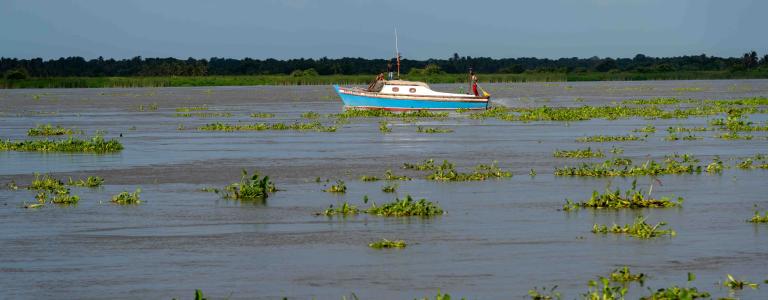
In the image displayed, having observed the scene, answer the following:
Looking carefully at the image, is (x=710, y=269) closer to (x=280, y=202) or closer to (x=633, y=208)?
(x=633, y=208)

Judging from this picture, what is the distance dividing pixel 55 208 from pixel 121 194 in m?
1.22

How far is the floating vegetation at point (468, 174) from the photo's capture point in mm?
25141

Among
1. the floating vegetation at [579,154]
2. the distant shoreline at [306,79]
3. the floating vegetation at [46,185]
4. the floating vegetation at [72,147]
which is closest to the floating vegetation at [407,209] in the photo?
the floating vegetation at [46,185]

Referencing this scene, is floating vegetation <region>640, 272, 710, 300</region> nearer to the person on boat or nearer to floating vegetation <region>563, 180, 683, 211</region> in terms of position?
floating vegetation <region>563, 180, 683, 211</region>

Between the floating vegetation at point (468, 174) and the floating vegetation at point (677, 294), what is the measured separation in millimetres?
11881

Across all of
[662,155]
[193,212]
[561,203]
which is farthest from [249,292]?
[662,155]

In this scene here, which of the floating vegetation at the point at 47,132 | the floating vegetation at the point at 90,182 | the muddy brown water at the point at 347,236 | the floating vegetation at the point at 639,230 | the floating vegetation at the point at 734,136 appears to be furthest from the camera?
the floating vegetation at the point at 47,132

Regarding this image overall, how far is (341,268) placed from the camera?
1530 cm

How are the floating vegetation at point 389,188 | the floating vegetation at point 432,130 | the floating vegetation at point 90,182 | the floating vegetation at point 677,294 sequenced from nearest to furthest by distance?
the floating vegetation at point 677,294 < the floating vegetation at point 389,188 < the floating vegetation at point 90,182 < the floating vegetation at point 432,130

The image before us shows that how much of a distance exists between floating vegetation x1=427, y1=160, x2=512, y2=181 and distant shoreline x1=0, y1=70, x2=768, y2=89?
11536 cm

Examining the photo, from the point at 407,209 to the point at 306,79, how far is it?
12952 centimetres

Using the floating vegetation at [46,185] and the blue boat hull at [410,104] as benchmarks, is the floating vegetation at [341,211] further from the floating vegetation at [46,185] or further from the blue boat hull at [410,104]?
the blue boat hull at [410,104]

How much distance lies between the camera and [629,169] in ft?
86.7

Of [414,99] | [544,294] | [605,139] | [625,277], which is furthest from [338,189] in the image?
[414,99]
